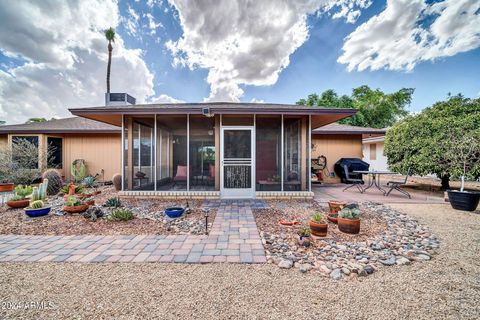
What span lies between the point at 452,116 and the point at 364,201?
14.2 ft

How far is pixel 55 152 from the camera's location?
9125 millimetres

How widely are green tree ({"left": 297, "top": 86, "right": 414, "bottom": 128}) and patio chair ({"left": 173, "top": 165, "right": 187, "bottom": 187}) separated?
66.8 ft

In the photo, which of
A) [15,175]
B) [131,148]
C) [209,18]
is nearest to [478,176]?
[131,148]

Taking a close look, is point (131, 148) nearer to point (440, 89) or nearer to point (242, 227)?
point (242, 227)

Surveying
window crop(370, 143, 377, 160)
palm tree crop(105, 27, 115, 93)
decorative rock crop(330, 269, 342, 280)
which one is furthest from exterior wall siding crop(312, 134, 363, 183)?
palm tree crop(105, 27, 115, 93)

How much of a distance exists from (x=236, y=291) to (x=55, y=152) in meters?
11.4

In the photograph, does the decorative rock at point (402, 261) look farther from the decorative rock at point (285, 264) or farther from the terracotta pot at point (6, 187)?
the terracotta pot at point (6, 187)

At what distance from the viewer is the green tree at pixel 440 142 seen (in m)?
5.43

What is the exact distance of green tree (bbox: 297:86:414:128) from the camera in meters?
22.9

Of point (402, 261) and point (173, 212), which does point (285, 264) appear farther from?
point (173, 212)

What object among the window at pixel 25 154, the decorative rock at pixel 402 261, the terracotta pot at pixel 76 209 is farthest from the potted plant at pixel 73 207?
the decorative rock at pixel 402 261

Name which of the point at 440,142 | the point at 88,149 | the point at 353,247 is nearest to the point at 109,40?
the point at 88,149

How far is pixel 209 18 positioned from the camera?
29.5 ft

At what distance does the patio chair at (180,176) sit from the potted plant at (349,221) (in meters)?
4.51
